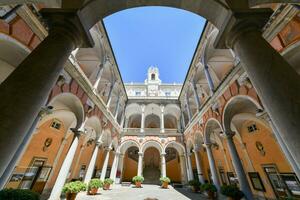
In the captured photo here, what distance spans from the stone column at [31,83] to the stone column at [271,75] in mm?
3174

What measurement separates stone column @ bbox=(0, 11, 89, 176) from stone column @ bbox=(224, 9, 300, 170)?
10.4 feet

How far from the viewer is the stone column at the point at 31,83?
162 centimetres

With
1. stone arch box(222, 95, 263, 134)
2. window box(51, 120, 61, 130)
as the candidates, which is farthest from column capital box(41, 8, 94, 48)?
window box(51, 120, 61, 130)

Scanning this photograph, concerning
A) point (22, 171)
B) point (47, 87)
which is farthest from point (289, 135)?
point (22, 171)

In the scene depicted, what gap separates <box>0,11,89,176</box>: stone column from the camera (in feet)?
5.31

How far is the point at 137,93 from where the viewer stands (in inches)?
1029

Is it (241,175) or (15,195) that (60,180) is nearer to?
(15,195)

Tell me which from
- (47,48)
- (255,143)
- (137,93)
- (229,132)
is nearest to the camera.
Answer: (47,48)

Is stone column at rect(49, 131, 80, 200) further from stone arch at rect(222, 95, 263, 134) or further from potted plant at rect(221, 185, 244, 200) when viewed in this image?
stone arch at rect(222, 95, 263, 134)

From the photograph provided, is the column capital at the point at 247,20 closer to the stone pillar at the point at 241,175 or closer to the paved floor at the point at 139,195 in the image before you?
the stone pillar at the point at 241,175

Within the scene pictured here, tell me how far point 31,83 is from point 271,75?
3.39 m

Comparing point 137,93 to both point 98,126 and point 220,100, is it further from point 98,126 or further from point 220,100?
point 220,100

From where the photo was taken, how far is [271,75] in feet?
6.84

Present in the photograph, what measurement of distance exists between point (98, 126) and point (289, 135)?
1063cm
